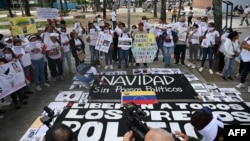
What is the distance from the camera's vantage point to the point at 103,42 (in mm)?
11438

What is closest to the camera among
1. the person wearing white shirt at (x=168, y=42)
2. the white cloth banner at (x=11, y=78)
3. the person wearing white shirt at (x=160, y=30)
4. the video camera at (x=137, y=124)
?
the video camera at (x=137, y=124)

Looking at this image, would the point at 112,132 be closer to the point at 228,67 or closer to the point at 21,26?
the point at 228,67

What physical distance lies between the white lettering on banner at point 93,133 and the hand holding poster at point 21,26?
263 inches

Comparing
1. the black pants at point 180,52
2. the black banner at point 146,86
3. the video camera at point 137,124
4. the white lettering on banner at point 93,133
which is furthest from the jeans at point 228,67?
the video camera at point 137,124

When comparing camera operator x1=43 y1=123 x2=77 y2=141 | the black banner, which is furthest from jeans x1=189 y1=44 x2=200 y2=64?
camera operator x1=43 y1=123 x2=77 y2=141

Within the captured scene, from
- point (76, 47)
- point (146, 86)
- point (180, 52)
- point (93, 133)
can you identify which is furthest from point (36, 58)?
point (180, 52)

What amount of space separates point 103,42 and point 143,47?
1.71m

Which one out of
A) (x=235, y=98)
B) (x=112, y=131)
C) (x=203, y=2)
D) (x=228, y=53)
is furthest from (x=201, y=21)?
(x=203, y=2)

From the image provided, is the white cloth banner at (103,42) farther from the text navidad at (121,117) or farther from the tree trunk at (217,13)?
the tree trunk at (217,13)

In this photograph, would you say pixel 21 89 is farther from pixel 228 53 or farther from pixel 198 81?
pixel 228 53

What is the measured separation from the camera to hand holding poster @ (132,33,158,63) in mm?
11578

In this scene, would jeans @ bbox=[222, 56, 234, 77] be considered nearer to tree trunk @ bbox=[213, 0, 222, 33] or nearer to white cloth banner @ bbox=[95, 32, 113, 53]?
tree trunk @ bbox=[213, 0, 222, 33]

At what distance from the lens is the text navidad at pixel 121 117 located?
6.50 metres

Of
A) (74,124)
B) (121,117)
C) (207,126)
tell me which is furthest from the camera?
(121,117)
